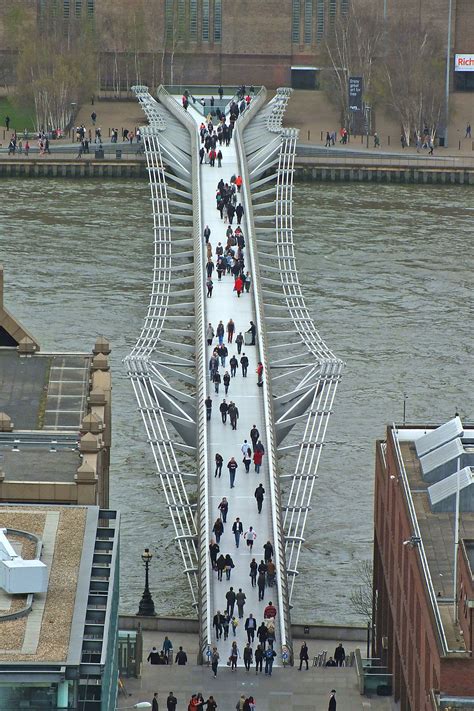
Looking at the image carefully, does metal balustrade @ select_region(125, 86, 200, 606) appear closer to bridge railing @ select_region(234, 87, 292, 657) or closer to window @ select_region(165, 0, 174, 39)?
bridge railing @ select_region(234, 87, 292, 657)

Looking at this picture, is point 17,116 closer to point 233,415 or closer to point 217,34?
point 217,34

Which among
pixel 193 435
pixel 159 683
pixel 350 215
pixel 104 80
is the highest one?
pixel 104 80

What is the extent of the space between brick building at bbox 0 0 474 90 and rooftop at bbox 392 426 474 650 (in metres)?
96.6

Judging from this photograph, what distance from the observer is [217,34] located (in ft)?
513

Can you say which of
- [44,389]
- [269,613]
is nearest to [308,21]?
[44,389]

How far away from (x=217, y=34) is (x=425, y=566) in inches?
4370

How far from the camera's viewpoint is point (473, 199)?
420ft

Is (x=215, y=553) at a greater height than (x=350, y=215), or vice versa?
(x=350, y=215)

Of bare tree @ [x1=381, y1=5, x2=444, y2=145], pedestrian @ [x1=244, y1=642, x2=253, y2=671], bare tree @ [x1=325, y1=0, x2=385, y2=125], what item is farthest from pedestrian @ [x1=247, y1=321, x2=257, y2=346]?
bare tree @ [x1=325, y1=0, x2=385, y2=125]

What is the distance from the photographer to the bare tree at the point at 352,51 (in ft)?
467

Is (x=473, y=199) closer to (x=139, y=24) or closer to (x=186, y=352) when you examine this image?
(x=139, y=24)

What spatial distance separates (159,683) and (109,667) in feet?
41.3

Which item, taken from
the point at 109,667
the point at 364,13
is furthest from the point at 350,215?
the point at 109,667

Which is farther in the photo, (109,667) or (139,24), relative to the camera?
(139,24)
